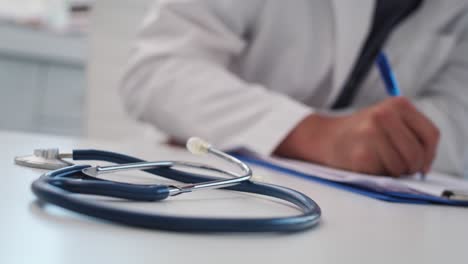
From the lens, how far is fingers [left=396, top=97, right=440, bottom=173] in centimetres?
50

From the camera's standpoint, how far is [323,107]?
725 mm

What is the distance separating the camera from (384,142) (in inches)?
19.4

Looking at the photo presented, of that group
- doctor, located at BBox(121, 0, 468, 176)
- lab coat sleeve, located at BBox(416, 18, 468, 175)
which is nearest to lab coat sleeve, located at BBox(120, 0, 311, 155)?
doctor, located at BBox(121, 0, 468, 176)

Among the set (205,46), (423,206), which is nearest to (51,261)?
(423,206)

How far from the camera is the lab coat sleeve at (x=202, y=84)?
0.55 metres

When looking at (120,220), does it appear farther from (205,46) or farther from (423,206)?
(205,46)

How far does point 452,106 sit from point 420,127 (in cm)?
27

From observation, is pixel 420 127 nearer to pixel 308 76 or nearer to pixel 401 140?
pixel 401 140

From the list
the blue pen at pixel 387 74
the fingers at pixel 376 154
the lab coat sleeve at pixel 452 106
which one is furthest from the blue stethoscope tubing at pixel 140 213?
the lab coat sleeve at pixel 452 106

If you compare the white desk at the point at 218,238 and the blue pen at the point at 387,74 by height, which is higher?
the blue pen at the point at 387,74

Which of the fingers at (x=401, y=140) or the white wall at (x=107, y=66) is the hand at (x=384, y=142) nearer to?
the fingers at (x=401, y=140)

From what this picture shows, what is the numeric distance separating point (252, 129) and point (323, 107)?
0.21m

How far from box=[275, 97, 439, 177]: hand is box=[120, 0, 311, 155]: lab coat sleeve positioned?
5cm

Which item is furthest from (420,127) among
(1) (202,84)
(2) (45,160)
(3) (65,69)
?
(3) (65,69)
